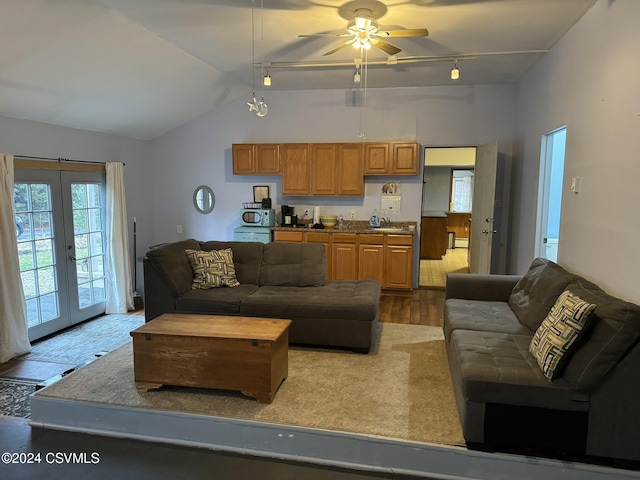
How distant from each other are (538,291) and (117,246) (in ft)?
15.9

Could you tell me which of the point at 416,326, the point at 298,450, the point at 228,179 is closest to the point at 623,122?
the point at 416,326

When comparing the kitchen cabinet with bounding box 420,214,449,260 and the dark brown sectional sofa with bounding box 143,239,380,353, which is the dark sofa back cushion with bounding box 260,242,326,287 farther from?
the kitchen cabinet with bounding box 420,214,449,260

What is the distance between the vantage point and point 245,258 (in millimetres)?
4578

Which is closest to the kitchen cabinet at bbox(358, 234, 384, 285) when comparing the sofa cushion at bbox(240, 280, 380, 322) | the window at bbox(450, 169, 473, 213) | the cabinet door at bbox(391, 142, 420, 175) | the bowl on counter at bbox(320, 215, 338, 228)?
the bowl on counter at bbox(320, 215, 338, 228)

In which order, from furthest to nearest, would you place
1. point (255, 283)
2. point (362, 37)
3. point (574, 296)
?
1. point (255, 283)
2. point (362, 37)
3. point (574, 296)

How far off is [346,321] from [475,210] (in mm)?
3163

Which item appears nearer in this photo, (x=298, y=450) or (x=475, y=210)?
(x=298, y=450)

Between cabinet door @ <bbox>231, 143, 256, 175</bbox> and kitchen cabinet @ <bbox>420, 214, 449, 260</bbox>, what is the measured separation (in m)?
4.11

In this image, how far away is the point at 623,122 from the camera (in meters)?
2.77

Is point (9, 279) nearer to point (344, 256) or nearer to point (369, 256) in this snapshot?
point (344, 256)

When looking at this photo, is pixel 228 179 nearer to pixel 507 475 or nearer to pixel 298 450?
pixel 298 450

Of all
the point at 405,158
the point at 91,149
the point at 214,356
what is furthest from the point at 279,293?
the point at 91,149

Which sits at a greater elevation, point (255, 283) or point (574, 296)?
point (574, 296)

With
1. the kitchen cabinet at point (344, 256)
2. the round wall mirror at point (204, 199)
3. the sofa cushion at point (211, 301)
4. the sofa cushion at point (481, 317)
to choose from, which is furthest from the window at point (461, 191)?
the sofa cushion at point (211, 301)
